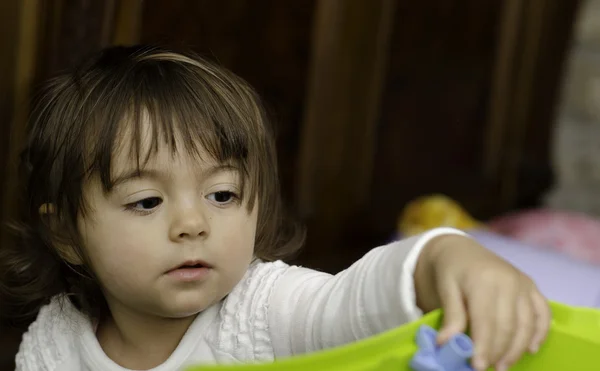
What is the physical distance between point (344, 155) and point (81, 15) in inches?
27.3

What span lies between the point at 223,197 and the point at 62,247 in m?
0.18

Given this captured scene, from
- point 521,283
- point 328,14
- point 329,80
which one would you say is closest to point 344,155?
point 329,80

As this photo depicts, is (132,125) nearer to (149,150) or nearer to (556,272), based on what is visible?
(149,150)

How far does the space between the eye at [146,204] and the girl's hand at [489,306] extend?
0.78 feet

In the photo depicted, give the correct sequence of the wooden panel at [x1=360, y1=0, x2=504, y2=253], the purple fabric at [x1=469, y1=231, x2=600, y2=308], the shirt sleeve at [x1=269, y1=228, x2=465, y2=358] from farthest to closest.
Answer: the wooden panel at [x1=360, y1=0, x2=504, y2=253] → the purple fabric at [x1=469, y1=231, x2=600, y2=308] → the shirt sleeve at [x1=269, y1=228, x2=465, y2=358]

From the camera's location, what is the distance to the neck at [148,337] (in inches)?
32.9

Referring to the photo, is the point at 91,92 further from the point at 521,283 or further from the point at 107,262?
the point at 521,283

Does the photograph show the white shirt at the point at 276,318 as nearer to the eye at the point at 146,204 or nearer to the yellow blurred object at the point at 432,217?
the eye at the point at 146,204

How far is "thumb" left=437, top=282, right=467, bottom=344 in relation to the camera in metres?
0.56

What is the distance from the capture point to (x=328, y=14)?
5.11 ft

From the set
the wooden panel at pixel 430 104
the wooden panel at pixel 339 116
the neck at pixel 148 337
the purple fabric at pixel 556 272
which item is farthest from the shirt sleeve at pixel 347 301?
the wooden panel at pixel 430 104

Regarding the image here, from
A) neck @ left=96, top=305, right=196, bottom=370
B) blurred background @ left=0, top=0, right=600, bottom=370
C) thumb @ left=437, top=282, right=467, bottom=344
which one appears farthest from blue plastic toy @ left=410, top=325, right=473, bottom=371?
blurred background @ left=0, top=0, right=600, bottom=370

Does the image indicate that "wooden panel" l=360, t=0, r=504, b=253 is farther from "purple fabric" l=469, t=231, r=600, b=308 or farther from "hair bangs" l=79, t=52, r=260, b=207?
"hair bangs" l=79, t=52, r=260, b=207

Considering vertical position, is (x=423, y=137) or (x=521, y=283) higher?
(x=521, y=283)
